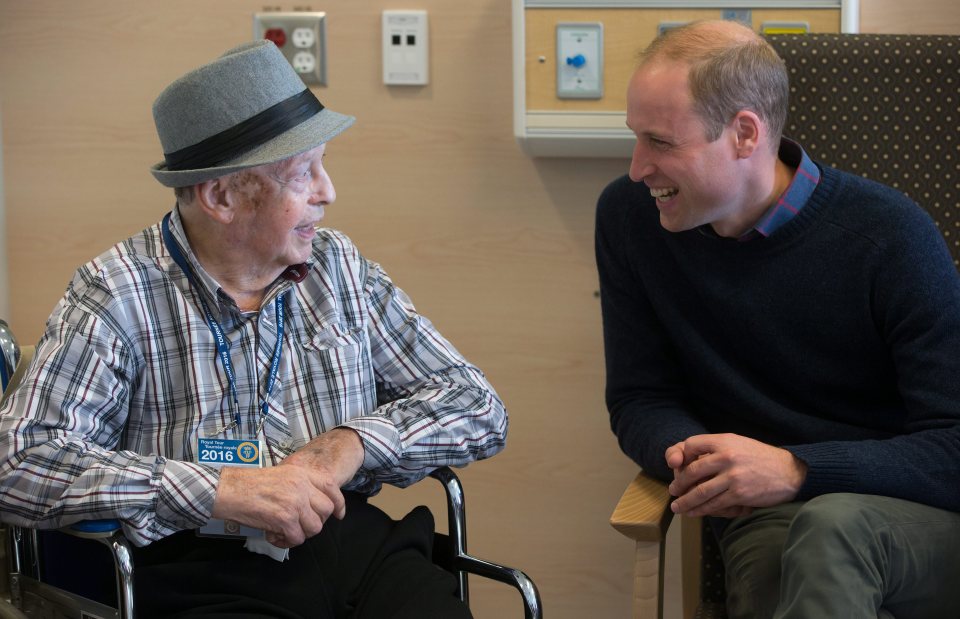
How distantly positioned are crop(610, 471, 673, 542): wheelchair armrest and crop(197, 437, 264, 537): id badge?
0.51 meters

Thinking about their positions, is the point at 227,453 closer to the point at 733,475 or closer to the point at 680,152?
the point at 733,475

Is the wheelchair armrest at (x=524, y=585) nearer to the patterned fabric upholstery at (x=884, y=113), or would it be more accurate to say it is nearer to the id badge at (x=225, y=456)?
the id badge at (x=225, y=456)

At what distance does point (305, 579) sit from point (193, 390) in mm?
322

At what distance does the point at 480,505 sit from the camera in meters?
2.55

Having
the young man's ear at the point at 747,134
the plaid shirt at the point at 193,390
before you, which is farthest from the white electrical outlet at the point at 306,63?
the young man's ear at the point at 747,134

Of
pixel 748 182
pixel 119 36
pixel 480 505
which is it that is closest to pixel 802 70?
pixel 748 182

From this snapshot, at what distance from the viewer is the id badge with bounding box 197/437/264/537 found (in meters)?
1.52

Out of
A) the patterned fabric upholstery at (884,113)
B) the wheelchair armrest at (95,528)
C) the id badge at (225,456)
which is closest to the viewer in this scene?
the wheelchair armrest at (95,528)

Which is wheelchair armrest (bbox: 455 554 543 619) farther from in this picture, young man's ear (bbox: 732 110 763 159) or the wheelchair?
young man's ear (bbox: 732 110 763 159)

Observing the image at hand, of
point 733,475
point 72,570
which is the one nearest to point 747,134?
point 733,475

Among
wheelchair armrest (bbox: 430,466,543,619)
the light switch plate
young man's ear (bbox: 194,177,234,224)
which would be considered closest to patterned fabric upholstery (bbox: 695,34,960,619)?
the light switch plate

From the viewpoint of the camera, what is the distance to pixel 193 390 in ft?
5.22

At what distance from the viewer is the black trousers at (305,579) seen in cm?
148

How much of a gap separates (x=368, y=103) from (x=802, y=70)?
0.97 m
